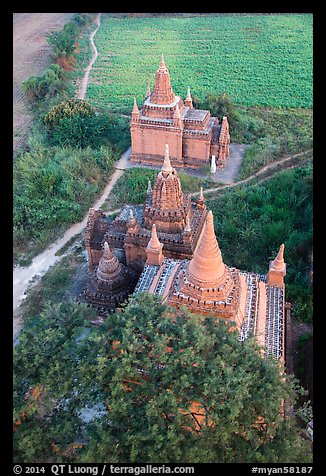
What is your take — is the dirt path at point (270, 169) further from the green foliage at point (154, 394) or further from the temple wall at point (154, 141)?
the green foliage at point (154, 394)

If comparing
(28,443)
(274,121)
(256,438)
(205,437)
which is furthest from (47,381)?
(274,121)

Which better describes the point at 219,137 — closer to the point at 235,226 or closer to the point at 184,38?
the point at 235,226

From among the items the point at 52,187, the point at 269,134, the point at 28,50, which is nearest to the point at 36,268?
the point at 52,187

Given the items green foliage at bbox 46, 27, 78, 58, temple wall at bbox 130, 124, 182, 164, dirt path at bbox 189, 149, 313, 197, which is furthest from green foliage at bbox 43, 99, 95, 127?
green foliage at bbox 46, 27, 78, 58

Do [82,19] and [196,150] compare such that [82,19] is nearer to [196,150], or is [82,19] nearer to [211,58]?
[211,58]

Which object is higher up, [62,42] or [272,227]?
[62,42]

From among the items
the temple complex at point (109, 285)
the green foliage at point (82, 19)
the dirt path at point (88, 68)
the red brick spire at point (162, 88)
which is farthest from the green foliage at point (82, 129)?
the green foliage at point (82, 19)

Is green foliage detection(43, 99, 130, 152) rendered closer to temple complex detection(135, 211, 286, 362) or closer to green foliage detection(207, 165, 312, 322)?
green foliage detection(207, 165, 312, 322)
